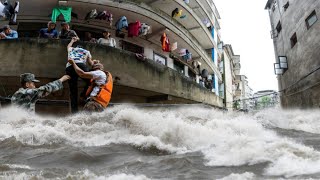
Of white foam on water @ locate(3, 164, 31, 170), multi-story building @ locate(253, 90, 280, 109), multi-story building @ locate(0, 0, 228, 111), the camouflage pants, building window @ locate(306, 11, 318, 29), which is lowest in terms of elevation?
white foam on water @ locate(3, 164, 31, 170)

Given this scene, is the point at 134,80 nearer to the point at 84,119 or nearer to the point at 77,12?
the point at 77,12

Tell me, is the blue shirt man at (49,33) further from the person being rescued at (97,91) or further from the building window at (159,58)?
the building window at (159,58)

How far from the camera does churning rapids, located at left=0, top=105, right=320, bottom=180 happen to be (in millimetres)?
2703

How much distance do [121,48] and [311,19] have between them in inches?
364

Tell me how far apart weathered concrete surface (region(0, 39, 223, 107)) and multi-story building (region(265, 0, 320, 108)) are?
255 inches

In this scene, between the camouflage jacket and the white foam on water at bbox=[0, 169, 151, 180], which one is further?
the camouflage jacket

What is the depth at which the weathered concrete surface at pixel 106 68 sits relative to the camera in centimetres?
984

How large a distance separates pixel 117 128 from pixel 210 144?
5.88ft

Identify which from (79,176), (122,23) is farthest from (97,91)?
(122,23)

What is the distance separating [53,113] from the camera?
9484 mm

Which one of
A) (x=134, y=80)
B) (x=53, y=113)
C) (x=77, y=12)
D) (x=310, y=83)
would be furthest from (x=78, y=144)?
(x=310, y=83)

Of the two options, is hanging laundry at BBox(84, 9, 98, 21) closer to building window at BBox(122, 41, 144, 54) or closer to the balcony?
the balcony

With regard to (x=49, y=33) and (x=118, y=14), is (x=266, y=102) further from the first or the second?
(x=49, y=33)

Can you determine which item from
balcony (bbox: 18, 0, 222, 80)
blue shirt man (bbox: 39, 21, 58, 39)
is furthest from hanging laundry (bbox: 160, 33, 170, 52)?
blue shirt man (bbox: 39, 21, 58, 39)
